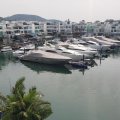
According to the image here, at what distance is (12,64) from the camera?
2244 inches

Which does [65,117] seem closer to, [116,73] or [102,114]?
[102,114]

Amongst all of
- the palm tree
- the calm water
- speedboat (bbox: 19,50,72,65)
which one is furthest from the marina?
the palm tree

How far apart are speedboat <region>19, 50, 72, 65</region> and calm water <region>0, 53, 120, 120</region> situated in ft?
3.39

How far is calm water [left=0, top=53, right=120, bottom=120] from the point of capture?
91.5 feet

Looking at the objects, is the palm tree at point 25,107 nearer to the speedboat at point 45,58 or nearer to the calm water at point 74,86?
the calm water at point 74,86

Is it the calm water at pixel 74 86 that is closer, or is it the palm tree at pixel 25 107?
the palm tree at pixel 25 107

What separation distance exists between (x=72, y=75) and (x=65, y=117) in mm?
20066

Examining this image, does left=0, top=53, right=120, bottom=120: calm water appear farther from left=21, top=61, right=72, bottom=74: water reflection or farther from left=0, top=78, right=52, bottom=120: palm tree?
left=0, top=78, right=52, bottom=120: palm tree

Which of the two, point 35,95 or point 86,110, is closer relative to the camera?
point 35,95

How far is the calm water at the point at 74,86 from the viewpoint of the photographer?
27875mm

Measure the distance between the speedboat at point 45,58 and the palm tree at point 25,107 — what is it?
123 ft

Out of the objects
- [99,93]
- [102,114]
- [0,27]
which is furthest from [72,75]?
[0,27]

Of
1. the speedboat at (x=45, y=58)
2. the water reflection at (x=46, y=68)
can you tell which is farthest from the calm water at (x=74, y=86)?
the speedboat at (x=45, y=58)

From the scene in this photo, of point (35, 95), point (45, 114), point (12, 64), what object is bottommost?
point (12, 64)
